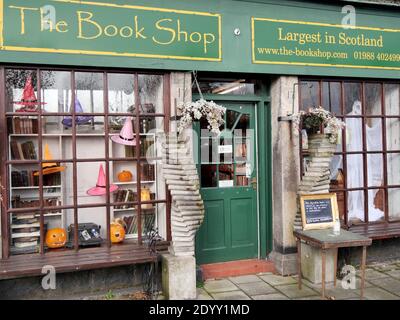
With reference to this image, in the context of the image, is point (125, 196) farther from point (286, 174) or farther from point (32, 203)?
point (286, 174)

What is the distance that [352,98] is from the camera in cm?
618

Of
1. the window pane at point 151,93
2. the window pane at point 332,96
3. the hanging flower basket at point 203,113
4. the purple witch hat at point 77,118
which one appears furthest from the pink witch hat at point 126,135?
the window pane at point 332,96

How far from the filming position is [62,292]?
4.70 metres

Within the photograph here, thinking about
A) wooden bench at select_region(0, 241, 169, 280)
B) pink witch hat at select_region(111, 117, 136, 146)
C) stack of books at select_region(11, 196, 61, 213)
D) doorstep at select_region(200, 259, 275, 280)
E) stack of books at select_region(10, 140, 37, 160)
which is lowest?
doorstep at select_region(200, 259, 275, 280)

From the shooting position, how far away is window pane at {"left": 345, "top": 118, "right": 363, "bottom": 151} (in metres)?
6.21

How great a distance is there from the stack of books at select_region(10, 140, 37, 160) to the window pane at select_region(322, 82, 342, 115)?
414 cm

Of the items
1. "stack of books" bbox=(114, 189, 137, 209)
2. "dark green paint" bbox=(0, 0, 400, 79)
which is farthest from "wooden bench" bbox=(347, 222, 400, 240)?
"stack of books" bbox=(114, 189, 137, 209)

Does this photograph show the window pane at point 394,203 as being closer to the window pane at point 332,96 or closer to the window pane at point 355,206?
the window pane at point 355,206

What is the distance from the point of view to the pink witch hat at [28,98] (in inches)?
184

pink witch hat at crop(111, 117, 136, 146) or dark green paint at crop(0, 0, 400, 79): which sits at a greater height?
dark green paint at crop(0, 0, 400, 79)

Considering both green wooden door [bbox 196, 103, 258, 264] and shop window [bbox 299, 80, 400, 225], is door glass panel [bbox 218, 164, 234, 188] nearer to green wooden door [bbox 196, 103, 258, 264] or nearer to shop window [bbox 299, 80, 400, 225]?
green wooden door [bbox 196, 103, 258, 264]

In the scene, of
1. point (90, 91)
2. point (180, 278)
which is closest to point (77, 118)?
point (90, 91)

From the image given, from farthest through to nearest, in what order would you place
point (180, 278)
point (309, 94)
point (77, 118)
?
point (309, 94), point (77, 118), point (180, 278)

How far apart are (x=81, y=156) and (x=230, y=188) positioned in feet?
7.04
